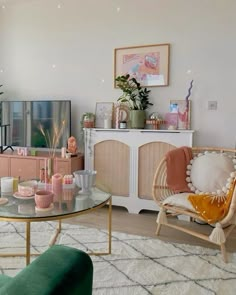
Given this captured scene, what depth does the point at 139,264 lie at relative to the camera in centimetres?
217

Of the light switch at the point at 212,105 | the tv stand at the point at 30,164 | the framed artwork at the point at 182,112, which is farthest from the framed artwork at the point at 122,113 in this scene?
the light switch at the point at 212,105

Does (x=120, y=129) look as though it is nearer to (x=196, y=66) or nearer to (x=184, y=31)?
(x=196, y=66)

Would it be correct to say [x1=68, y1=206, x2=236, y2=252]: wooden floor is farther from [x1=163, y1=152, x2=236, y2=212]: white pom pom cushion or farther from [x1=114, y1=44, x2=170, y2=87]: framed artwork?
[x1=114, y1=44, x2=170, y2=87]: framed artwork

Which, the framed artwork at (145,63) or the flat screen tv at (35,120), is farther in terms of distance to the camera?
the flat screen tv at (35,120)

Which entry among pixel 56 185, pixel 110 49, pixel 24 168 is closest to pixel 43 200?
pixel 56 185

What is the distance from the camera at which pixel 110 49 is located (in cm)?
365

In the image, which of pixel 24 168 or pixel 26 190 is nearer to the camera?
pixel 26 190

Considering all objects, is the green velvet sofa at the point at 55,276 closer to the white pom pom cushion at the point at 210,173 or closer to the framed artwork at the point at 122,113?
the white pom pom cushion at the point at 210,173

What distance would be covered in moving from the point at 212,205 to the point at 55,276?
1.68 meters

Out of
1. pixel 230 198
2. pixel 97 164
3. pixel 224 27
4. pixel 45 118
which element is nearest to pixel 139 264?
pixel 230 198

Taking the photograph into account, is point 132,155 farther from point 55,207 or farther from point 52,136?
point 55,207

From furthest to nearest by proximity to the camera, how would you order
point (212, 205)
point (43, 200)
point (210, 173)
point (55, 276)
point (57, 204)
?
point (210, 173) → point (212, 205) → point (57, 204) → point (43, 200) → point (55, 276)

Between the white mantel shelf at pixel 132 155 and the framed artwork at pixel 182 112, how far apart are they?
24 cm

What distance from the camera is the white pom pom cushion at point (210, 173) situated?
267 cm
